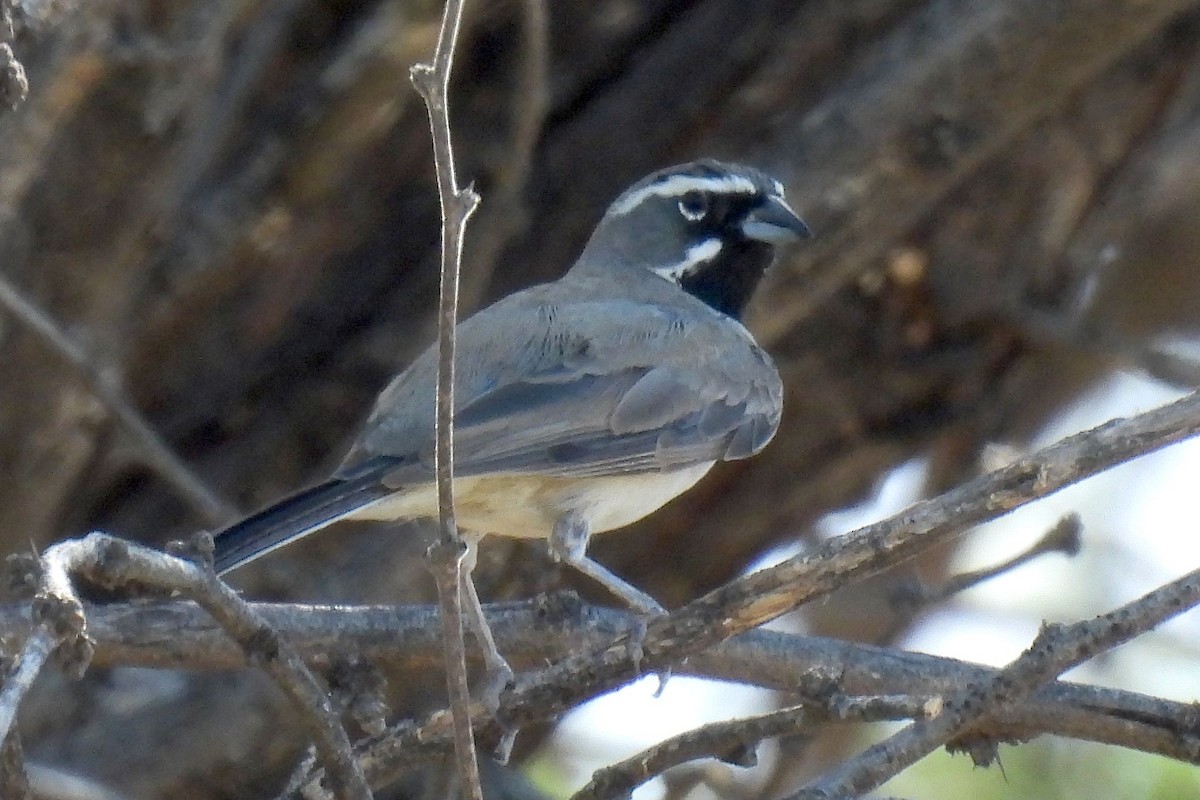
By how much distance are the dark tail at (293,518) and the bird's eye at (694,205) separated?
184 cm

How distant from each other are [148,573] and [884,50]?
371 centimetres

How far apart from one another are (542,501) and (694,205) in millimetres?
1408

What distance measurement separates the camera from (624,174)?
21.7 feet

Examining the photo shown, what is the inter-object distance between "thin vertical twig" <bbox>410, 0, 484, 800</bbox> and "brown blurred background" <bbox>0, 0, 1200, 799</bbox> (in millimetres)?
2709

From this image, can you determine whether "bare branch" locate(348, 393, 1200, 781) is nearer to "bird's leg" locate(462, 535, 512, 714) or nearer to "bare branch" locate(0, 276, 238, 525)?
"bird's leg" locate(462, 535, 512, 714)

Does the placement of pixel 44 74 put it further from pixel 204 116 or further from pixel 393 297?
pixel 393 297

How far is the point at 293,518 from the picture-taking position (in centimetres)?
439

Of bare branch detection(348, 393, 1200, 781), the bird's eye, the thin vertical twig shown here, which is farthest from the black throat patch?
A: the thin vertical twig

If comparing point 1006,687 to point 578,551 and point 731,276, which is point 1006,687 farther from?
point 731,276

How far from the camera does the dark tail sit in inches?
167

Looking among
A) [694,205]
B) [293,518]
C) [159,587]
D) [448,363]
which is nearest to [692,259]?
[694,205]

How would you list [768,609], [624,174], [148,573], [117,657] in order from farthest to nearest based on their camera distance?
1. [624,174]
2. [117,657]
3. [768,609]
4. [148,573]

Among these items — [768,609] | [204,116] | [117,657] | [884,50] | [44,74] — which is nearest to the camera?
[768,609]

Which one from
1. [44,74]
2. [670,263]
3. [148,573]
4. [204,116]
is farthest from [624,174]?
[148,573]
